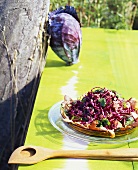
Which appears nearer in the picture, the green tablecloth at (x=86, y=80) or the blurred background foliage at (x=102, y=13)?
the green tablecloth at (x=86, y=80)

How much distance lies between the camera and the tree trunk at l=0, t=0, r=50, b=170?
209cm

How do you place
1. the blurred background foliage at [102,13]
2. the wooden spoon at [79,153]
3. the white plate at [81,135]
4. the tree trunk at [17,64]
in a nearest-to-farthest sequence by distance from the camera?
the wooden spoon at [79,153] → the white plate at [81,135] → the tree trunk at [17,64] → the blurred background foliage at [102,13]

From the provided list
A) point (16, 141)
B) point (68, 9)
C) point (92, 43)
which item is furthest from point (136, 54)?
point (16, 141)

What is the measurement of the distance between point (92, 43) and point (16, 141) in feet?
3.14

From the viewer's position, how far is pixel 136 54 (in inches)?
108

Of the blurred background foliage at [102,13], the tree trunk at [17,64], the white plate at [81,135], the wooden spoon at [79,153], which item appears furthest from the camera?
the blurred background foliage at [102,13]

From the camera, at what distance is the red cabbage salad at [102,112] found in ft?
5.47

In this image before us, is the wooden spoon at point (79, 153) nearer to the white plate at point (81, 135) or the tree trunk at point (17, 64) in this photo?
the white plate at point (81, 135)

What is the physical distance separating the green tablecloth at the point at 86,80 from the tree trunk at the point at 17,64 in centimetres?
10

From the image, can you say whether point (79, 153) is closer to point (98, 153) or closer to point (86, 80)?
point (98, 153)

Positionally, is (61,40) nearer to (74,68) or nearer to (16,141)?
(74,68)

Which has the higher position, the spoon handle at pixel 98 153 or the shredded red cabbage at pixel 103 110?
the shredded red cabbage at pixel 103 110

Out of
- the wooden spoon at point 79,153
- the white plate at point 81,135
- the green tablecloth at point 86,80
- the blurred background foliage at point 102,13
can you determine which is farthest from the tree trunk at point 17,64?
the blurred background foliage at point 102,13

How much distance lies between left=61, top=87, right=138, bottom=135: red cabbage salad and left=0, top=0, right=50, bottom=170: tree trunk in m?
0.42
